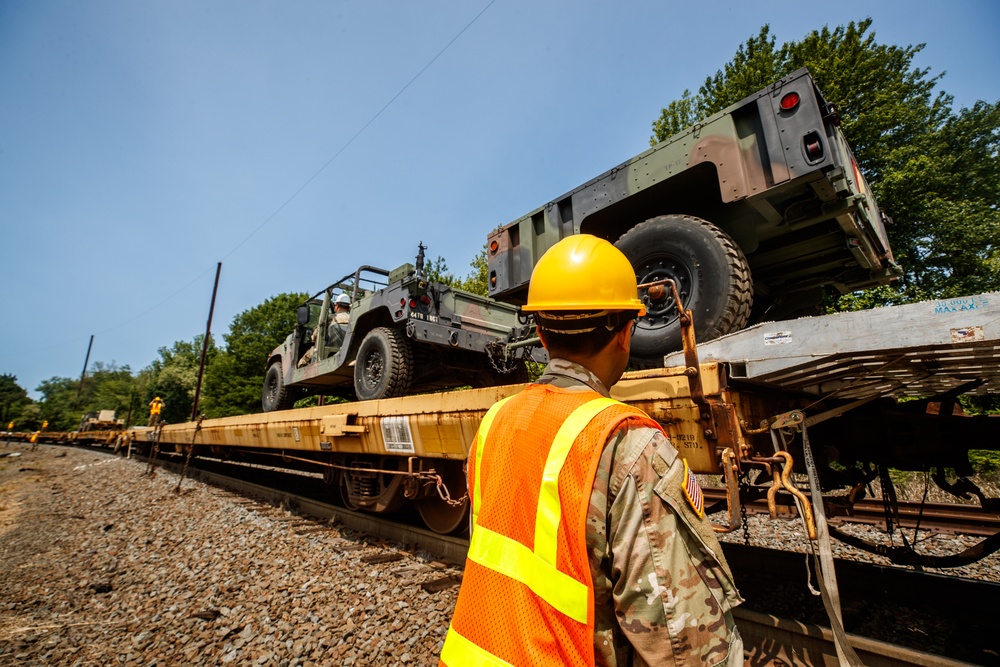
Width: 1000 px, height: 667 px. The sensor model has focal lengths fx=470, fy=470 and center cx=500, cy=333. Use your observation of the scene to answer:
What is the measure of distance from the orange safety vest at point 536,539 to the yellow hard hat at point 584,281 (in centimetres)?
21

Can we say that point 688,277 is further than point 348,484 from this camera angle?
No

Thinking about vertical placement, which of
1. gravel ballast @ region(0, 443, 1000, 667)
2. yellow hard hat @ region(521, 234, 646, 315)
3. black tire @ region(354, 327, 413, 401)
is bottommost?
gravel ballast @ region(0, 443, 1000, 667)

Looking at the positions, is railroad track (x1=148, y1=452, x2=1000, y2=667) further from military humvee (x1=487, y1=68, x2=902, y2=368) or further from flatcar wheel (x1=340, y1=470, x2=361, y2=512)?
military humvee (x1=487, y1=68, x2=902, y2=368)

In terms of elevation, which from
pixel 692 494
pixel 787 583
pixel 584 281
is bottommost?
pixel 787 583

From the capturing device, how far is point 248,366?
1282 inches

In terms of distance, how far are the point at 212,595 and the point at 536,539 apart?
12.7 feet

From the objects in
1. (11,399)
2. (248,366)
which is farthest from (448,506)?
(11,399)

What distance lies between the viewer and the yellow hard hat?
1.10 meters

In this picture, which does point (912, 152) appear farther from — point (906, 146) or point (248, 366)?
point (248, 366)

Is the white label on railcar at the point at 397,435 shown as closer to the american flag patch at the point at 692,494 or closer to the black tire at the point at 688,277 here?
the black tire at the point at 688,277

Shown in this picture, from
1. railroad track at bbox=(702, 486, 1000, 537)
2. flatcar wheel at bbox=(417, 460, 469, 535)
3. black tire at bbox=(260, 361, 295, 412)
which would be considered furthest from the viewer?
black tire at bbox=(260, 361, 295, 412)

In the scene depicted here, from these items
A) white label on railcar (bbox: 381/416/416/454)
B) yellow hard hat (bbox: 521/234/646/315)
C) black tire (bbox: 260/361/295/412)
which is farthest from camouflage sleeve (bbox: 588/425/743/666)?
black tire (bbox: 260/361/295/412)

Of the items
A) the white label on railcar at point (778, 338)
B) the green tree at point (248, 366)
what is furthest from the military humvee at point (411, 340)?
the green tree at point (248, 366)

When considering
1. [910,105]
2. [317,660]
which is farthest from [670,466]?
[910,105]
